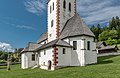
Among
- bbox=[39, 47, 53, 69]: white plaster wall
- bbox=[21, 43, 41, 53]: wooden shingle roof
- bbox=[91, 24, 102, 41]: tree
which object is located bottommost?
bbox=[39, 47, 53, 69]: white plaster wall

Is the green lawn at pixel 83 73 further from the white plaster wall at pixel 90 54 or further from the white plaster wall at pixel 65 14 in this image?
the white plaster wall at pixel 65 14

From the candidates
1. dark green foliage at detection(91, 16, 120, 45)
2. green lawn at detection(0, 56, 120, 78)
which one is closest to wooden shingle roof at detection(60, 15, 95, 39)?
green lawn at detection(0, 56, 120, 78)

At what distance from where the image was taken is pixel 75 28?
35.6 metres

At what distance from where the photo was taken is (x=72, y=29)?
35906 millimetres

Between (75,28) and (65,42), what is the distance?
321cm

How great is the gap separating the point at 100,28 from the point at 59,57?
107 m

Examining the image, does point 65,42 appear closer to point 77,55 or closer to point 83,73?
point 77,55

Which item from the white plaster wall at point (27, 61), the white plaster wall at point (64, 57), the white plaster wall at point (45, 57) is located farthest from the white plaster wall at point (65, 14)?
the white plaster wall at point (27, 61)

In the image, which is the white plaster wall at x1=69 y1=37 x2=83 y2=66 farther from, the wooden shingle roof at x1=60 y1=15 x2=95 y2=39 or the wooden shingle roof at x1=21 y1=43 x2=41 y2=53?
the wooden shingle roof at x1=21 y1=43 x2=41 y2=53

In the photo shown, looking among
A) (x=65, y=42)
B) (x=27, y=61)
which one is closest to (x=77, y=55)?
(x=65, y=42)

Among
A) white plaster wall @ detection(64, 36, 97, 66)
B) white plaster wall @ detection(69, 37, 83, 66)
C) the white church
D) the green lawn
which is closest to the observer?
the green lawn

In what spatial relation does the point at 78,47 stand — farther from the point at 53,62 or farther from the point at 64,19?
the point at 64,19

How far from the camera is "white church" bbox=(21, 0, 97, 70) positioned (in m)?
33.0

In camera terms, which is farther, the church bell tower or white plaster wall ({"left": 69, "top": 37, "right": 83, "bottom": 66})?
the church bell tower
